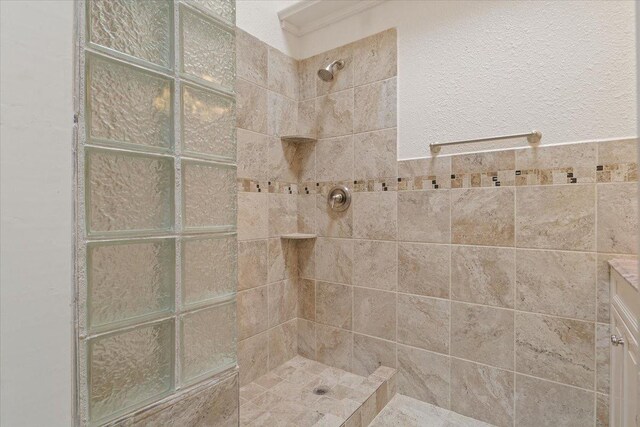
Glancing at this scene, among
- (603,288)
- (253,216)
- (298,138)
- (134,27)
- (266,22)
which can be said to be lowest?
(603,288)

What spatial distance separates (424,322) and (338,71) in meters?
1.39

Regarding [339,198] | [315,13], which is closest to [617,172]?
[339,198]

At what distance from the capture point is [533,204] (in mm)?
1291

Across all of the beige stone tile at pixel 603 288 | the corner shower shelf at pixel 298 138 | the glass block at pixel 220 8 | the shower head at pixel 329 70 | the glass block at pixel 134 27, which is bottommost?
the beige stone tile at pixel 603 288

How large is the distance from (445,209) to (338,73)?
948mm

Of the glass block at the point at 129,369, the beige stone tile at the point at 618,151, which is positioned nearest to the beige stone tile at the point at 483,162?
the beige stone tile at the point at 618,151

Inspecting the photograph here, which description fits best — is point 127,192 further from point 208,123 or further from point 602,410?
point 602,410

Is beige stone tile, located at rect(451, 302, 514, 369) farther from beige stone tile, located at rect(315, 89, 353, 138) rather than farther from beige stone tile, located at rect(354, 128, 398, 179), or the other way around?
beige stone tile, located at rect(315, 89, 353, 138)

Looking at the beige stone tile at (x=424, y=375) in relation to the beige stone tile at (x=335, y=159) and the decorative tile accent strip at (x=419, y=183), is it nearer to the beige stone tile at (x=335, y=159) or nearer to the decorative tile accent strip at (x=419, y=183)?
the decorative tile accent strip at (x=419, y=183)

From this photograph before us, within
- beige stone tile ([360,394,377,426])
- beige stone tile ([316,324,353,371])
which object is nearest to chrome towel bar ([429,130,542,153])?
beige stone tile ([316,324,353,371])

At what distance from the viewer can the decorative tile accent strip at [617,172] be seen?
1138mm

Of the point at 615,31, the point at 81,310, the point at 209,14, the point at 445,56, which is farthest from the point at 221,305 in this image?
the point at 615,31

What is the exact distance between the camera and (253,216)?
1.68 m

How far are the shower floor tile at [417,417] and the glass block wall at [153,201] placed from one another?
116 cm
